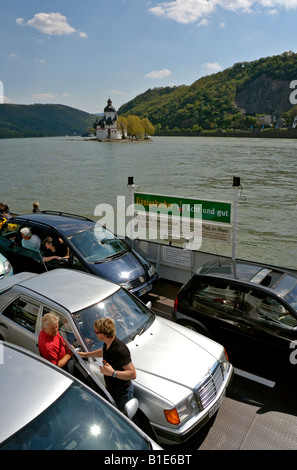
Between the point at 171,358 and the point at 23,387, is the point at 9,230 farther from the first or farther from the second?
→ the point at 23,387

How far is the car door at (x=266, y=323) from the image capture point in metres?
5.00

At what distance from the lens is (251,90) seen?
595ft

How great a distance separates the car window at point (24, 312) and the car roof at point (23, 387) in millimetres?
1486

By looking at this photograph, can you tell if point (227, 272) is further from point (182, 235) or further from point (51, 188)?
point (51, 188)

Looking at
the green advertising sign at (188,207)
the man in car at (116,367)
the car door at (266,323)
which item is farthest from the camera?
the green advertising sign at (188,207)

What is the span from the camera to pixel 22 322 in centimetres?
484

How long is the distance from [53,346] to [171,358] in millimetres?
1311

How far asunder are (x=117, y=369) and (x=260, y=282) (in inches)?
105

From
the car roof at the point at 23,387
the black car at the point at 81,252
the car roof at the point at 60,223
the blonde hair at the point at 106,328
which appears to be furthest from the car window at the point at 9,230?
the car roof at the point at 23,387

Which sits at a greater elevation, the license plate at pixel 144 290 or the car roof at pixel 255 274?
the car roof at pixel 255 274

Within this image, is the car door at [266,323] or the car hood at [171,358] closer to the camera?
the car hood at [171,358]

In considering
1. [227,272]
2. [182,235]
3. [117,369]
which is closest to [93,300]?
[117,369]

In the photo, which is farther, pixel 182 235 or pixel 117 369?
pixel 182 235

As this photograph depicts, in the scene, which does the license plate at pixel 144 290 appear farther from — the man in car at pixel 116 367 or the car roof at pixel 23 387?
the car roof at pixel 23 387
